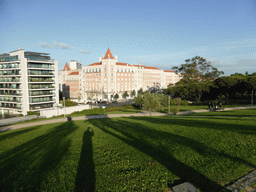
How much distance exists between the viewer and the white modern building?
46875mm

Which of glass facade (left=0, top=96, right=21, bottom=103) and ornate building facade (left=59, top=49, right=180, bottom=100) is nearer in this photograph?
glass facade (left=0, top=96, right=21, bottom=103)

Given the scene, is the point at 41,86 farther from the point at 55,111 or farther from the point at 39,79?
the point at 55,111

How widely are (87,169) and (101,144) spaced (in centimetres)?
311

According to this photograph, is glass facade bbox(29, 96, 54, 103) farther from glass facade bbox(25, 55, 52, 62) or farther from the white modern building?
glass facade bbox(25, 55, 52, 62)

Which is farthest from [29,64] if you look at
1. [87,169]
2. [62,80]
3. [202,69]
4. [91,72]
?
[62,80]

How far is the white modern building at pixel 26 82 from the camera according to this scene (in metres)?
46.9

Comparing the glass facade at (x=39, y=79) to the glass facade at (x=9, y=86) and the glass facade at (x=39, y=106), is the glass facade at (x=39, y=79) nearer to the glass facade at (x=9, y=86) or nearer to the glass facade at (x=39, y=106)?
the glass facade at (x=9, y=86)

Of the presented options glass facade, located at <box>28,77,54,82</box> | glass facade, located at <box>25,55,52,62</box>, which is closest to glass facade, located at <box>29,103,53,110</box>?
glass facade, located at <box>28,77,54,82</box>

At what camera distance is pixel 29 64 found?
157 feet

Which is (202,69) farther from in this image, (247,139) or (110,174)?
(110,174)

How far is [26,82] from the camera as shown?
46.8m

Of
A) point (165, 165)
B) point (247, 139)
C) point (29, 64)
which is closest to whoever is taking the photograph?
point (165, 165)

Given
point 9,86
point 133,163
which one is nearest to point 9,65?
point 9,86

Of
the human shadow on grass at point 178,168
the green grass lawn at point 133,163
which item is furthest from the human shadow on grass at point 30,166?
the human shadow on grass at point 178,168
